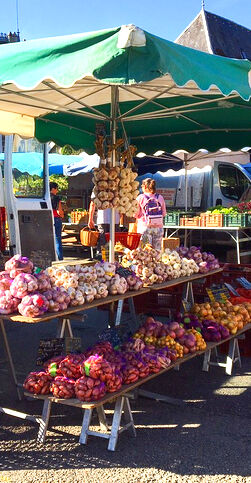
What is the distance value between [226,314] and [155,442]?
2.08m

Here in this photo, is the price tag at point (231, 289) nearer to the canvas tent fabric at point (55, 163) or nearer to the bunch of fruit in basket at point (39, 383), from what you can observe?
the bunch of fruit in basket at point (39, 383)

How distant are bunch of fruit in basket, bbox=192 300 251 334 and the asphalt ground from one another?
0.54 meters

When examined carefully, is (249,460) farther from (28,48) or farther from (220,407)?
(28,48)

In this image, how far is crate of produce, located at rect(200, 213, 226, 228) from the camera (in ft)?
36.1

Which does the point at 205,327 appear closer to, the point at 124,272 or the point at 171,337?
the point at 171,337

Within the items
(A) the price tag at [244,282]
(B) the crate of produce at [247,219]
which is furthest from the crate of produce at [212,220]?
(A) the price tag at [244,282]

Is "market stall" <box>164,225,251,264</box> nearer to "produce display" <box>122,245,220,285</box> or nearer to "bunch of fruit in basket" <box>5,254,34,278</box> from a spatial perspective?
"produce display" <box>122,245,220,285</box>

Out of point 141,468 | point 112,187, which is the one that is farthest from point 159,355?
point 112,187

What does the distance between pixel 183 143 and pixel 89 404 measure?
478 cm

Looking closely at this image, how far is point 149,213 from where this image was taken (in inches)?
315

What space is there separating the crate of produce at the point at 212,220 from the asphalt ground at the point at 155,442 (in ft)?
19.9

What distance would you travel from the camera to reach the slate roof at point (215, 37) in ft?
88.1

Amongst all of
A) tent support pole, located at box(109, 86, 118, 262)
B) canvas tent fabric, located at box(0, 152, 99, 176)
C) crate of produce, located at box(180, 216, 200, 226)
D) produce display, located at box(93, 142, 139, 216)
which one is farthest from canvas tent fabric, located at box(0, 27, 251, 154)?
crate of produce, located at box(180, 216, 200, 226)

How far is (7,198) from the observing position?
27.2 ft
